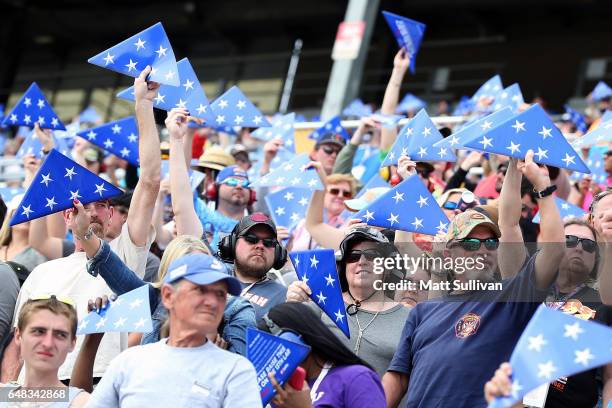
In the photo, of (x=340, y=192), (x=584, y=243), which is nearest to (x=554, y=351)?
(x=584, y=243)

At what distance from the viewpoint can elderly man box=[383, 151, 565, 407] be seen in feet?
15.5

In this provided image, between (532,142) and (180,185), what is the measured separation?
6.80 feet

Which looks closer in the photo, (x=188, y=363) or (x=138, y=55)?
(x=188, y=363)

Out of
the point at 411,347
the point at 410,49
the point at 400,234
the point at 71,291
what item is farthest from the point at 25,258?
the point at 410,49

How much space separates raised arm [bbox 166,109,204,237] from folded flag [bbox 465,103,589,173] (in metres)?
1.72

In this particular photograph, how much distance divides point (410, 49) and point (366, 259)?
12.5ft

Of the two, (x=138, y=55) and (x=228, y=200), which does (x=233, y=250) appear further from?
(x=228, y=200)

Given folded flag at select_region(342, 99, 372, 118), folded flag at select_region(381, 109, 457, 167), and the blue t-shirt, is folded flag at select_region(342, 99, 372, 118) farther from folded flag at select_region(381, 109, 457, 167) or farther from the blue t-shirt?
the blue t-shirt

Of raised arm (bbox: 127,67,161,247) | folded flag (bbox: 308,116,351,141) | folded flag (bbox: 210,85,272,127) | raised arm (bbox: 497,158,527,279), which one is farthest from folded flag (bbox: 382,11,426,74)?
raised arm (bbox: 497,158,527,279)

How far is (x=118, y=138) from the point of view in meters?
7.97

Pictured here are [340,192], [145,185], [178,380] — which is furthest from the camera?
[340,192]

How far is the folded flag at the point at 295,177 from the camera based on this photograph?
728 centimetres

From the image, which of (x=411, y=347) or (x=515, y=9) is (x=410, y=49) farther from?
(x=515, y=9)

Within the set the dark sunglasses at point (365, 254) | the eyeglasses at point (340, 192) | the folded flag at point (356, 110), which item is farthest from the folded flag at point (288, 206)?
the folded flag at point (356, 110)
